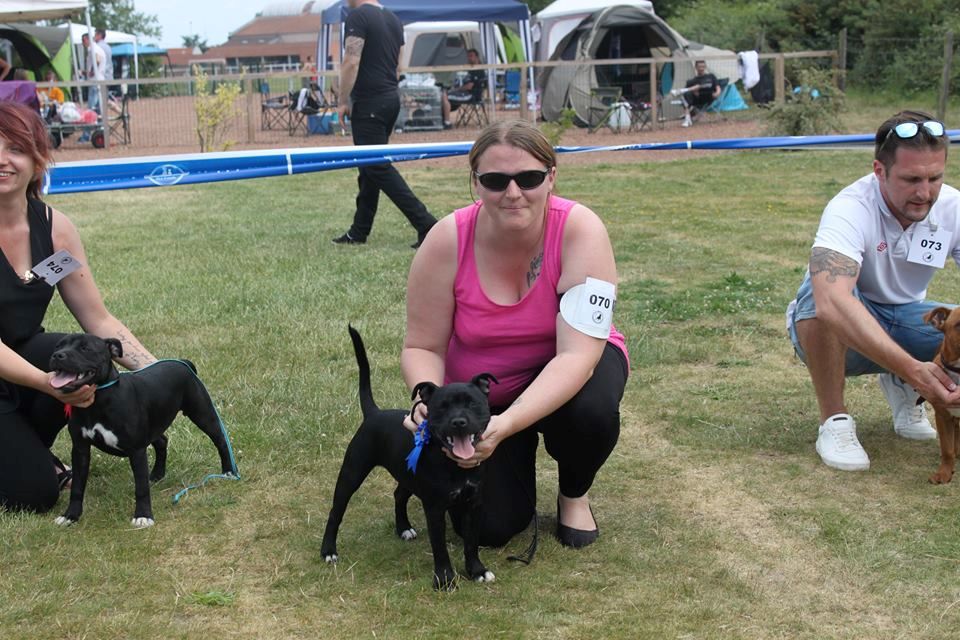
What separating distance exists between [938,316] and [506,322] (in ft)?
5.57

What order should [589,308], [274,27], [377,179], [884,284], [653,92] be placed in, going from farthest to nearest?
[274,27] → [653,92] → [377,179] → [884,284] → [589,308]

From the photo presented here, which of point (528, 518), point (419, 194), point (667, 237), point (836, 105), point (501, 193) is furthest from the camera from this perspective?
point (836, 105)

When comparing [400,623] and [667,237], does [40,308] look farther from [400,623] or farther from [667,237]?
[667,237]

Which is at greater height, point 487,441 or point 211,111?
point 211,111

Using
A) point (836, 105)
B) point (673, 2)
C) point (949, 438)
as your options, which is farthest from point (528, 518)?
point (673, 2)

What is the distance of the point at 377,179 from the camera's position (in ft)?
28.9

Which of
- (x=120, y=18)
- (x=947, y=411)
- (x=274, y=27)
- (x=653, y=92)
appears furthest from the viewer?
(x=274, y=27)

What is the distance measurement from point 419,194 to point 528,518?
9523 millimetres

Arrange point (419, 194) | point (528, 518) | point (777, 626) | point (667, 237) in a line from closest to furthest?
1. point (777, 626)
2. point (528, 518)
3. point (667, 237)
4. point (419, 194)

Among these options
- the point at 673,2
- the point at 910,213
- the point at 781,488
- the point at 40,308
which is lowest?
the point at 781,488

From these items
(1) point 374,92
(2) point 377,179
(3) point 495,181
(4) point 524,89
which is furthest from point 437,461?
(4) point 524,89

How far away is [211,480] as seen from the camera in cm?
422

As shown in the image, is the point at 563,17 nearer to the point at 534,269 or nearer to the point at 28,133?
the point at 28,133

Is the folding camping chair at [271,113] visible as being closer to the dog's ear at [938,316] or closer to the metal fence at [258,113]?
the metal fence at [258,113]
